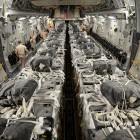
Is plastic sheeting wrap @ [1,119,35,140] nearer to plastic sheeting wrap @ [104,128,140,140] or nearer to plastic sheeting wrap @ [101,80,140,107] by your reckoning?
plastic sheeting wrap @ [104,128,140,140]

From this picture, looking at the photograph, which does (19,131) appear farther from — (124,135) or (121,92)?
(121,92)

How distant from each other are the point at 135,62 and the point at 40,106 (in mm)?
6650

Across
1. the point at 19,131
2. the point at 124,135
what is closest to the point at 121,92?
the point at 124,135

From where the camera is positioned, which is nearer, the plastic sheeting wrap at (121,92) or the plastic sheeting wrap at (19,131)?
the plastic sheeting wrap at (19,131)

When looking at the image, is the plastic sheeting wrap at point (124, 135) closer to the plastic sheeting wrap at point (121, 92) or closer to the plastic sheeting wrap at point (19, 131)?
Result: the plastic sheeting wrap at point (19, 131)

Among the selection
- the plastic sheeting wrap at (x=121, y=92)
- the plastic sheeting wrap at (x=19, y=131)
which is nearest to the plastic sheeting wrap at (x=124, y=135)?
the plastic sheeting wrap at (x=19, y=131)

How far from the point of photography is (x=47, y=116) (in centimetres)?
341

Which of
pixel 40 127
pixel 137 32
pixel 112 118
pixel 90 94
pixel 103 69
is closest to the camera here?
pixel 40 127

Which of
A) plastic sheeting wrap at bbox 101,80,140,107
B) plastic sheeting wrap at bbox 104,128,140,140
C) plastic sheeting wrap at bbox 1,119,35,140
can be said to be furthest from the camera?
plastic sheeting wrap at bbox 101,80,140,107

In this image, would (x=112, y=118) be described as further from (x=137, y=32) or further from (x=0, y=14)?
(x=0, y=14)

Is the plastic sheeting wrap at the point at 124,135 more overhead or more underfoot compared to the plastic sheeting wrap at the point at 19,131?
more overhead

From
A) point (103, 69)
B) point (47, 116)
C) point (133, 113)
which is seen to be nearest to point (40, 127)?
point (47, 116)

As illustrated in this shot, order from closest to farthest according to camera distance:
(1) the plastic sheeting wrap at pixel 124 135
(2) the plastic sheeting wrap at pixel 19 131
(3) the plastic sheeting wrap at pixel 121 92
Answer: (1) the plastic sheeting wrap at pixel 124 135
(2) the plastic sheeting wrap at pixel 19 131
(3) the plastic sheeting wrap at pixel 121 92

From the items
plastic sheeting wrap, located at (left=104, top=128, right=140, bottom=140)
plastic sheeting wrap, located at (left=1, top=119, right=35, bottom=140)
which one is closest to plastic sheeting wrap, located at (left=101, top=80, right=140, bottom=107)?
plastic sheeting wrap, located at (left=104, top=128, right=140, bottom=140)
